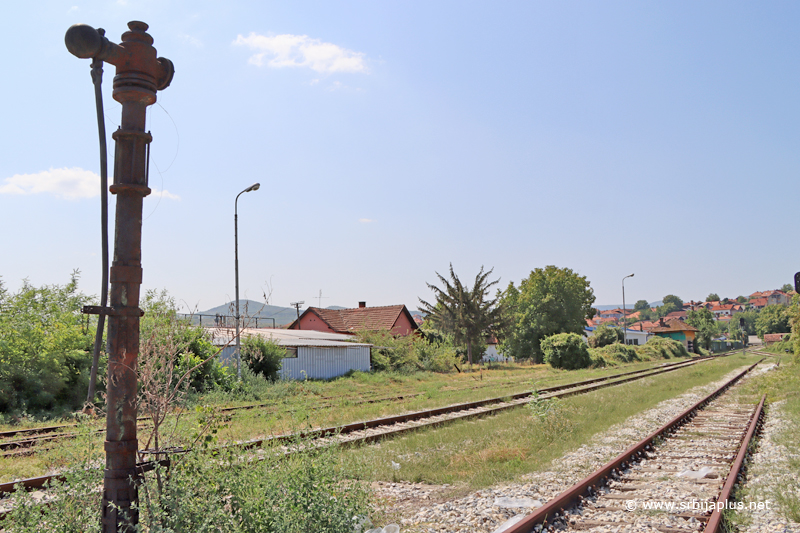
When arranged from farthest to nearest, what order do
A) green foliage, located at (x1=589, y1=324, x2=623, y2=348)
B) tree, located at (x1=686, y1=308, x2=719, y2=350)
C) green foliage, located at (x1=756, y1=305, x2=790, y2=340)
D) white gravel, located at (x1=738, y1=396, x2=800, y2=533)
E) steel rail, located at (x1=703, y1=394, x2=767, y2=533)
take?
green foliage, located at (x1=756, y1=305, x2=790, y2=340)
tree, located at (x1=686, y1=308, x2=719, y2=350)
green foliage, located at (x1=589, y1=324, x2=623, y2=348)
white gravel, located at (x1=738, y1=396, x2=800, y2=533)
steel rail, located at (x1=703, y1=394, x2=767, y2=533)

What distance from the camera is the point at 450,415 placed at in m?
15.0

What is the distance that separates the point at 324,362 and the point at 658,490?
2468 cm

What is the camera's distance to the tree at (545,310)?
60553mm

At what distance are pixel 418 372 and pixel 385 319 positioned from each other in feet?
52.6

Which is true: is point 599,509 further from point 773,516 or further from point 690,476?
point 690,476

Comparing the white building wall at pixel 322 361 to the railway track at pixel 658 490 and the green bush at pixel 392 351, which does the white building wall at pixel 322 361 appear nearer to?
the green bush at pixel 392 351

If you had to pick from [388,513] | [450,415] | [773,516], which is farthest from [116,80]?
[450,415]

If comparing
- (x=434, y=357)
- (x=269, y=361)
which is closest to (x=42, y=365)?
(x=269, y=361)

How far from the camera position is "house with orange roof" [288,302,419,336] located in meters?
50.6

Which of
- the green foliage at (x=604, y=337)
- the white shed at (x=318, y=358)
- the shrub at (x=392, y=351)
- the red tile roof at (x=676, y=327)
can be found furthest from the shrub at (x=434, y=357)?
the red tile roof at (x=676, y=327)

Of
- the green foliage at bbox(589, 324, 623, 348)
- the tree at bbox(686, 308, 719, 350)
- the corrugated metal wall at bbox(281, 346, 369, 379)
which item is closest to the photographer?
the corrugated metal wall at bbox(281, 346, 369, 379)

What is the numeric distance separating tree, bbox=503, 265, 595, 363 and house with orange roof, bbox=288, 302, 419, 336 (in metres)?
14.0

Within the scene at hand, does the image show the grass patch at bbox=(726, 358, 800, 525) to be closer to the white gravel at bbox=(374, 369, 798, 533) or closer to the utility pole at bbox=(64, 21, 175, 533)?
the white gravel at bbox=(374, 369, 798, 533)

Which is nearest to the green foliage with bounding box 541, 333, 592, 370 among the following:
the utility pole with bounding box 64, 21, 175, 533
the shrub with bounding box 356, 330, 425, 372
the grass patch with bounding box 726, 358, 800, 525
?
the shrub with bounding box 356, 330, 425, 372
